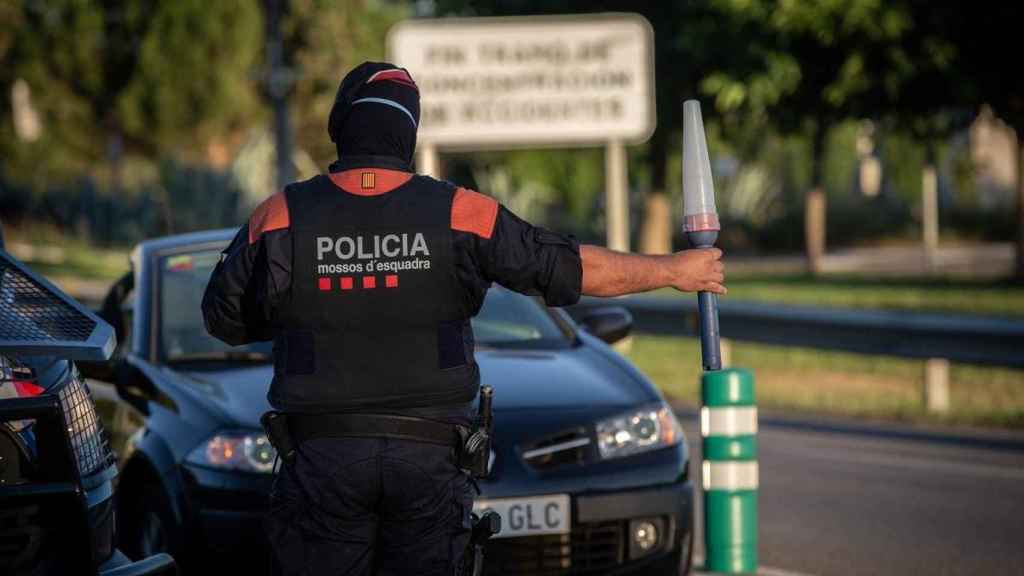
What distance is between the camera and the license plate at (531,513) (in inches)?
236

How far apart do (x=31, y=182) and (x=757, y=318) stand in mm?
41567

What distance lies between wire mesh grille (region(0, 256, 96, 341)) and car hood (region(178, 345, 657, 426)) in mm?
1641

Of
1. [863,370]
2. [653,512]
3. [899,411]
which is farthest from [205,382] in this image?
[863,370]

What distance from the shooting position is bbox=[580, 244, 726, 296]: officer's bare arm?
13.8 feet

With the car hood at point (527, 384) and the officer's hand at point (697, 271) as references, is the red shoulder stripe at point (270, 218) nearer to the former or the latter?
the officer's hand at point (697, 271)

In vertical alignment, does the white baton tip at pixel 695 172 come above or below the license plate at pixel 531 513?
above

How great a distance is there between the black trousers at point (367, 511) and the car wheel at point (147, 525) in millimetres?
2110

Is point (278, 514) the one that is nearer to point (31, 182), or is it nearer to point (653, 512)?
point (653, 512)

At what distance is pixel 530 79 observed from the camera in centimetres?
1761

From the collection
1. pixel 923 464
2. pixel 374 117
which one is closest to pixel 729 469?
pixel 374 117

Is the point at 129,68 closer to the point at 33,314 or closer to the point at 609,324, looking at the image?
the point at 609,324

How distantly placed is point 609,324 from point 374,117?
127 inches

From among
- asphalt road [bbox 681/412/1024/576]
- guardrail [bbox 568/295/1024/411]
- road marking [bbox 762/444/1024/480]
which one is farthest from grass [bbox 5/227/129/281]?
road marking [bbox 762/444/1024/480]

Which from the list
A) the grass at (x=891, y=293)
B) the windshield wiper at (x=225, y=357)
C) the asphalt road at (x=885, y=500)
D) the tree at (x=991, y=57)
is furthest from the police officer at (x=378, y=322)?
the tree at (x=991, y=57)
